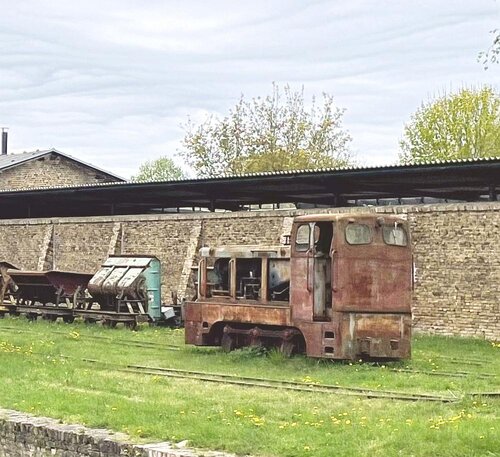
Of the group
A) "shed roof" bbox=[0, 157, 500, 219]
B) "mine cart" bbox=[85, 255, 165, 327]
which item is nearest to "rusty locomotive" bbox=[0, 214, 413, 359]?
"mine cart" bbox=[85, 255, 165, 327]

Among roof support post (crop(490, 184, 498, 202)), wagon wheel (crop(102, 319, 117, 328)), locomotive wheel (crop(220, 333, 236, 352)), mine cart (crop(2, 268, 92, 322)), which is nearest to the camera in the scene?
locomotive wheel (crop(220, 333, 236, 352))

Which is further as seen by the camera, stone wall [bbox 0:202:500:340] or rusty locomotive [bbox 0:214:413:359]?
stone wall [bbox 0:202:500:340]

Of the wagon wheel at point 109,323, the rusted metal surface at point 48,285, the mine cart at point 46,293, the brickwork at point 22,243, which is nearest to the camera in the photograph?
the wagon wheel at point 109,323

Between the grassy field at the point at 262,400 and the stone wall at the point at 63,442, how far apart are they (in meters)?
0.23

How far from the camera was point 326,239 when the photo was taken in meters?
17.0

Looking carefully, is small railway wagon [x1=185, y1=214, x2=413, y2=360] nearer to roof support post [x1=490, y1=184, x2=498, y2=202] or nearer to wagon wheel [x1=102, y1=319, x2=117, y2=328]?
wagon wheel [x1=102, y1=319, x2=117, y2=328]

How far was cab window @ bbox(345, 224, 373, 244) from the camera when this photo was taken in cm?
1656

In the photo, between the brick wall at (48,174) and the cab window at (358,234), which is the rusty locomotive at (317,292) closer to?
the cab window at (358,234)

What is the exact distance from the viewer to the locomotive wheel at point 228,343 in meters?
A: 18.2

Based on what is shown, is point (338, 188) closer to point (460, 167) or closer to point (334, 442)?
point (460, 167)

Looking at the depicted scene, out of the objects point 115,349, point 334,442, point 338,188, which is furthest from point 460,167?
point 334,442

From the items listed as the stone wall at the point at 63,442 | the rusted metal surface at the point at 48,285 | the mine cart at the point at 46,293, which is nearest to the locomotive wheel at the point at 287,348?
the stone wall at the point at 63,442

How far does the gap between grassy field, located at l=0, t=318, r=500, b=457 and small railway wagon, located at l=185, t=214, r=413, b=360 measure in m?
0.38

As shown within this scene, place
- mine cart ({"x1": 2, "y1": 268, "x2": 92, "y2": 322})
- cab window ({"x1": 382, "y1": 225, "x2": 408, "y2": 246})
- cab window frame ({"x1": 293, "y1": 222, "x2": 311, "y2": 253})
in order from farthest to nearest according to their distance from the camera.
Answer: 1. mine cart ({"x1": 2, "y1": 268, "x2": 92, "y2": 322})
2. cab window ({"x1": 382, "y1": 225, "x2": 408, "y2": 246})
3. cab window frame ({"x1": 293, "y1": 222, "x2": 311, "y2": 253})
